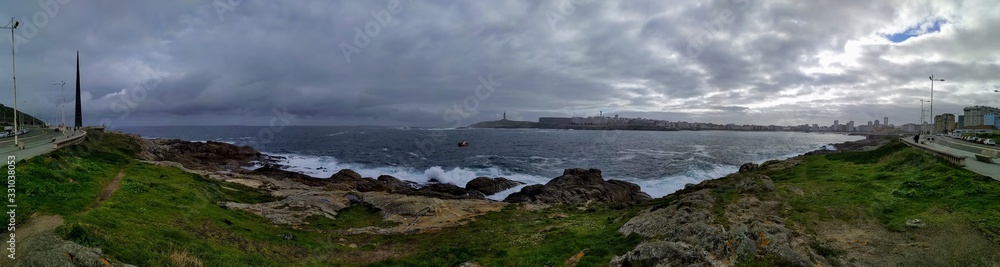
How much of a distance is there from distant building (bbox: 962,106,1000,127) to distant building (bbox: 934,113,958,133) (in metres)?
3.73

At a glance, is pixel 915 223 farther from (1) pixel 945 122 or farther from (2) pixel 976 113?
(2) pixel 976 113

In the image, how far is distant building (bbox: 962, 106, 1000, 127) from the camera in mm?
113525

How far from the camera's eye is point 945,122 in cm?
11950

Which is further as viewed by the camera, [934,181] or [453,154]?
[453,154]

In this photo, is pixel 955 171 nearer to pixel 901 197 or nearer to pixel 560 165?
pixel 901 197

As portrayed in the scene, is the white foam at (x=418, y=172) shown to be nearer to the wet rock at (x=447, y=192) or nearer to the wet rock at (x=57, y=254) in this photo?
the wet rock at (x=447, y=192)

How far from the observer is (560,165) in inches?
2756

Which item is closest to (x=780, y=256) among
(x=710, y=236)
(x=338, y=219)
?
(x=710, y=236)

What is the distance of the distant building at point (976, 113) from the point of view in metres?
114

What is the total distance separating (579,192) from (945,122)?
A: 149 m

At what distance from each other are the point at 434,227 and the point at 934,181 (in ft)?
89.4

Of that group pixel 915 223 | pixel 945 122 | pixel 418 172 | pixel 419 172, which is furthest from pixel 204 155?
pixel 945 122

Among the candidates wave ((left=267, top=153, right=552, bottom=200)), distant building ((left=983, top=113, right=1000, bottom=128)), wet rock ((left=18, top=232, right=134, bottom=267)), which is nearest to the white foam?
wave ((left=267, top=153, right=552, bottom=200))

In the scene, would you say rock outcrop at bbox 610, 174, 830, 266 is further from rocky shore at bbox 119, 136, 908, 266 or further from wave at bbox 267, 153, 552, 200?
wave at bbox 267, 153, 552, 200
